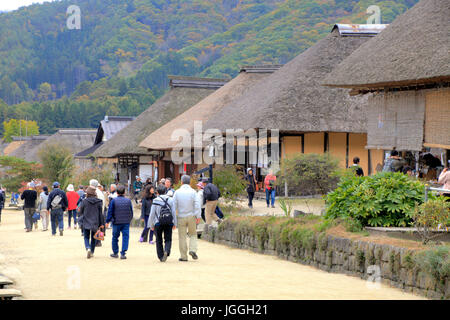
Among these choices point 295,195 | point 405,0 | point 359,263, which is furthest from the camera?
point 405,0

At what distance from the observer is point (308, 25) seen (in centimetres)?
10312

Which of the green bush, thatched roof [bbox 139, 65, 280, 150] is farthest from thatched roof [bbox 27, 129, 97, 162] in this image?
the green bush

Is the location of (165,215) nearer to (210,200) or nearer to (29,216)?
(210,200)

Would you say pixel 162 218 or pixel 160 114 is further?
pixel 160 114

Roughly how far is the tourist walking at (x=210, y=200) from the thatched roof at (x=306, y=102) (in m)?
7.86

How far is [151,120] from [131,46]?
102m

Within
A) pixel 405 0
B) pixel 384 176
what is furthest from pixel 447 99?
pixel 405 0

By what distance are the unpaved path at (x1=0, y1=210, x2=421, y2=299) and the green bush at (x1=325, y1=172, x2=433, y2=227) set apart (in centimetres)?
146

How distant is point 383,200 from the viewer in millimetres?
12203

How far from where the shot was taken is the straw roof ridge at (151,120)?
1633 inches

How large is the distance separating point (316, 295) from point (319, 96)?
20.1m

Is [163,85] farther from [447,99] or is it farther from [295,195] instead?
[447,99]

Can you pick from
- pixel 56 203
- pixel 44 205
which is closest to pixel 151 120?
pixel 44 205

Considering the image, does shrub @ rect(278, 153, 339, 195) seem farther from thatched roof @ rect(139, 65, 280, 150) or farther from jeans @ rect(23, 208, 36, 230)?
thatched roof @ rect(139, 65, 280, 150)
